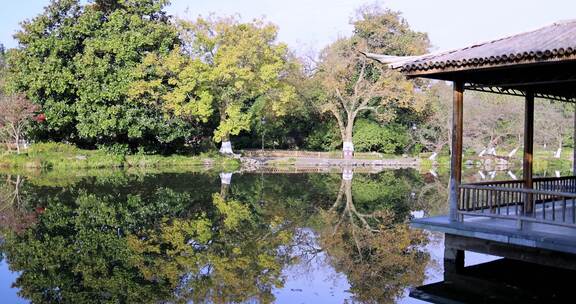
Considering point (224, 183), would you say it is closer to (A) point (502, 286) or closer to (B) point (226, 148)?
(B) point (226, 148)

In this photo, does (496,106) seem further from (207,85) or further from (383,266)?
(383,266)

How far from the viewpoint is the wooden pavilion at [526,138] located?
26.9 feet

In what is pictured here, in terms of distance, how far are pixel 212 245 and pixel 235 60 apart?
2327 cm

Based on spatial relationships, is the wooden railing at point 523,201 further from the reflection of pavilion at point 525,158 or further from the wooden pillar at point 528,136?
the wooden pillar at point 528,136

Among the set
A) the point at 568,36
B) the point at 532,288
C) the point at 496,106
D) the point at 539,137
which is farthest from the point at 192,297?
the point at 539,137

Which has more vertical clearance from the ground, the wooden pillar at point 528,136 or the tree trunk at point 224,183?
the wooden pillar at point 528,136

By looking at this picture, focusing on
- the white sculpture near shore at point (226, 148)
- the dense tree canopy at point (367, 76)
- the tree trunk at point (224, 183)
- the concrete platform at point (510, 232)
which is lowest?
the tree trunk at point (224, 183)

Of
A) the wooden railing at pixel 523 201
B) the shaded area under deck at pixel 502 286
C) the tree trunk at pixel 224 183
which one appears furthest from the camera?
the tree trunk at pixel 224 183

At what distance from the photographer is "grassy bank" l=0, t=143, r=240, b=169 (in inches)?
1246

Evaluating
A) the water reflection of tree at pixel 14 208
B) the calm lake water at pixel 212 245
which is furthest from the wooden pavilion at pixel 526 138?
the water reflection of tree at pixel 14 208

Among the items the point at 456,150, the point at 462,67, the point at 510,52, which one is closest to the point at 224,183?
the point at 456,150

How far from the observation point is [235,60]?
111 feet

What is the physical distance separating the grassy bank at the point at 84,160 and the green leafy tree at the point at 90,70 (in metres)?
1.15

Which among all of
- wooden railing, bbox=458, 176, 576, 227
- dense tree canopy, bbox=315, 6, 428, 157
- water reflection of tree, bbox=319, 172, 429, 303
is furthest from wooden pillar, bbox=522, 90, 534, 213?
dense tree canopy, bbox=315, 6, 428, 157
